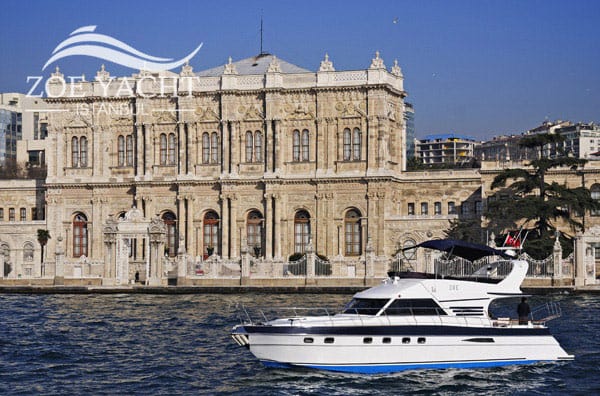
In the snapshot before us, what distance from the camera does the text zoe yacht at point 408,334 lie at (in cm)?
2702

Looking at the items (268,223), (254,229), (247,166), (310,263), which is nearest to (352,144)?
(247,166)

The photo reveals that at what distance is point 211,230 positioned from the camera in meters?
63.1

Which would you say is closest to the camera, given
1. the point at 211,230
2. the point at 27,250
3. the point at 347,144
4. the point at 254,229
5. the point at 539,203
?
the point at 539,203

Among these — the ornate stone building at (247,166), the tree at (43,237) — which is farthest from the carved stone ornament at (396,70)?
the tree at (43,237)

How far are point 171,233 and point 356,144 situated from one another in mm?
11241

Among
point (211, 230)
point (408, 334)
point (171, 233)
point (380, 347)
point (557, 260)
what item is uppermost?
point (211, 230)

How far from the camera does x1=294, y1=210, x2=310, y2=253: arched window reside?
6184 centimetres

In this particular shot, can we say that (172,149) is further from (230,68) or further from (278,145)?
(278,145)

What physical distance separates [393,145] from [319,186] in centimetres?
493

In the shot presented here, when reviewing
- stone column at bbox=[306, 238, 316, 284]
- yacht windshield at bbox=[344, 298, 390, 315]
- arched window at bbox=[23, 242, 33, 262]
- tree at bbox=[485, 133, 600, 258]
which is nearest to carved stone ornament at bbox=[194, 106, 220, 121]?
arched window at bbox=[23, 242, 33, 262]

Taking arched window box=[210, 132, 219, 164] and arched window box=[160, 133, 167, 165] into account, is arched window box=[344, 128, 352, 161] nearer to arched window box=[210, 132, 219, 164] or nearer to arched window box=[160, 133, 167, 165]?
arched window box=[210, 132, 219, 164]

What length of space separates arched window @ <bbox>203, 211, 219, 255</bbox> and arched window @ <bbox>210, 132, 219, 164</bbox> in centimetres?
285

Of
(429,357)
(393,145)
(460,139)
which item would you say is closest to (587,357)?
(429,357)

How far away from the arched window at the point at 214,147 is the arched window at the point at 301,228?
5338mm
